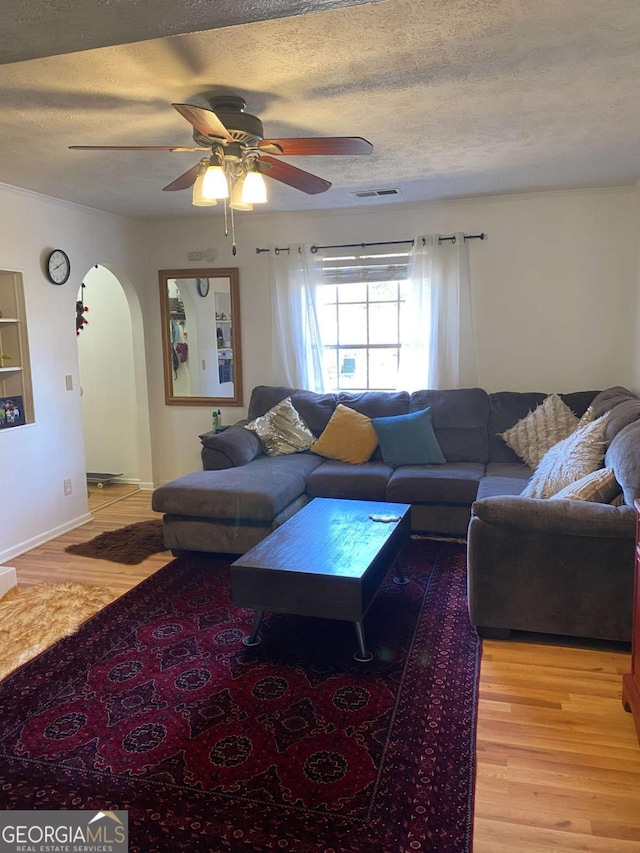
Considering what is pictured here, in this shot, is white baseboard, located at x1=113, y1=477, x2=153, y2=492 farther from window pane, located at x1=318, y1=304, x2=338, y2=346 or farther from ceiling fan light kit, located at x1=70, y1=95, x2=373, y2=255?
ceiling fan light kit, located at x1=70, y1=95, x2=373, y2=255

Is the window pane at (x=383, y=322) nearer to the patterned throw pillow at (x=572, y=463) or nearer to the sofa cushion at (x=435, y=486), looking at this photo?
the sofa cushion at (x=435, y=486)

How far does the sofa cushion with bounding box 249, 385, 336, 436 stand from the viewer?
5.02m

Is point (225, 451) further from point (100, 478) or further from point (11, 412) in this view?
point (100, 478)

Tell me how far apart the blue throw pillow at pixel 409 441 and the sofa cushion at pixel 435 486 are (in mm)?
224

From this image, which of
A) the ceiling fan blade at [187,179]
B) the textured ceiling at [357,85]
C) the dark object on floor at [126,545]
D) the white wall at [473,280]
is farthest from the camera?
the white wall at [473,280]

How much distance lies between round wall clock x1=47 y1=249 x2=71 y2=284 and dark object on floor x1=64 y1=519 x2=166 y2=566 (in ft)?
6.15

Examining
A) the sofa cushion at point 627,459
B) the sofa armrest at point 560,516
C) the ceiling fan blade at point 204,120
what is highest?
the ceiling fan blade at point 204,120

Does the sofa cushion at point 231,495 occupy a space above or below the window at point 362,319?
below

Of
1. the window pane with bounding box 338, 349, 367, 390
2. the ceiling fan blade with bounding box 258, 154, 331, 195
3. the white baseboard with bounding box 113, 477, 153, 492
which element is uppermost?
the ceiling fan blade with bounding box 258, 154, 331, 195

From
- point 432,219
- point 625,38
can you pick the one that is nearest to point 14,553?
point 432,219

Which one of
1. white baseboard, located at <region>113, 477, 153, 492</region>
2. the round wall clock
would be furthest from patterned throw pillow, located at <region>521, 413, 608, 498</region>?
white baseboard, located at <region>113, 477, 153, 492</region>

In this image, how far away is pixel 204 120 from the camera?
2389 millimetres

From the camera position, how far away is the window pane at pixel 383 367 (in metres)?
5.33

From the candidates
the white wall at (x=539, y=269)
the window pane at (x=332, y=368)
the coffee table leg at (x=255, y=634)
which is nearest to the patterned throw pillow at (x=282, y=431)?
the window pane at (x=332, y=368)
